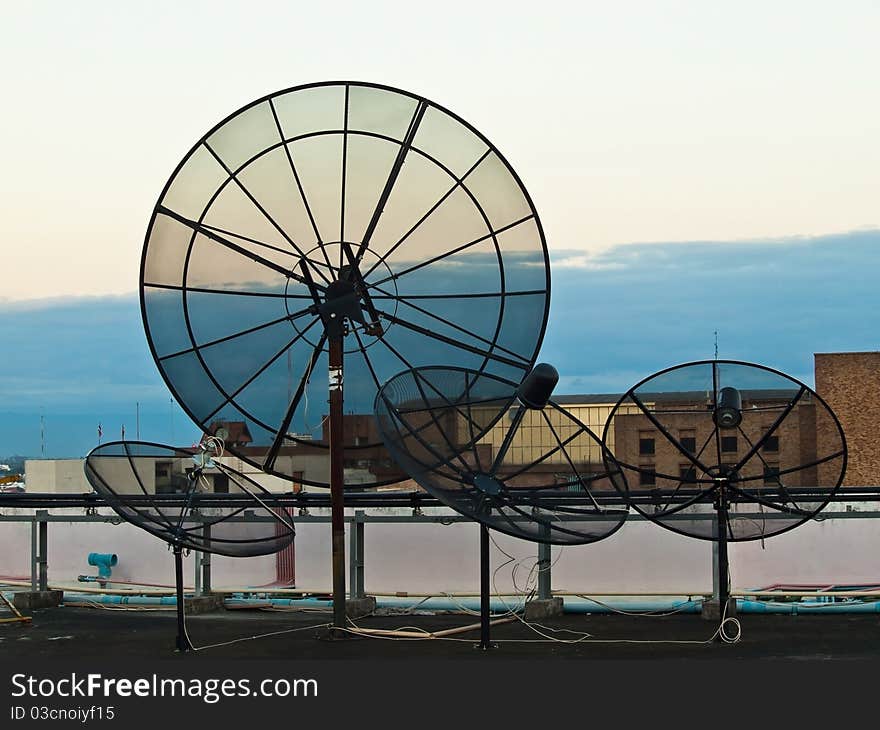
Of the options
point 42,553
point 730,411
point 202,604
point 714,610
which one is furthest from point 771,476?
point 42,553

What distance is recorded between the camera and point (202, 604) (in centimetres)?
1708

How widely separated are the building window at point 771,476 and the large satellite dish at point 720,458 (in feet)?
0.04

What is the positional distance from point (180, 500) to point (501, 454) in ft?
11.7

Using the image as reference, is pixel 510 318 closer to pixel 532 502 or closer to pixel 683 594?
pixel 532 502

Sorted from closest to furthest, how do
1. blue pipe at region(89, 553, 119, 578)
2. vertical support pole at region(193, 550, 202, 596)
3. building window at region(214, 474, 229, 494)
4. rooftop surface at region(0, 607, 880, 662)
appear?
rooftop surface at region(0, 607, 880, 662) < building window at region(214, 474, 229, 494) < vertical support pole at region(193, 550, 202, 596) < blue pipe at region(89, 553, 119, 578)

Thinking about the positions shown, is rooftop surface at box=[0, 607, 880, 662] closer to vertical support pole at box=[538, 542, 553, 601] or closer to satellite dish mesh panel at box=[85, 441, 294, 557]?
vertical support pole at box=[538, 542, 553, 601]

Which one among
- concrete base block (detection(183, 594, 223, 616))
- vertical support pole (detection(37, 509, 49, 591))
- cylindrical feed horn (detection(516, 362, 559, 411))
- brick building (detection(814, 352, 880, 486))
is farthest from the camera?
brick building (detection(814, 352, 880, 486))

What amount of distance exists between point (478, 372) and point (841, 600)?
5717mm

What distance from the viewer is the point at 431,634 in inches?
557

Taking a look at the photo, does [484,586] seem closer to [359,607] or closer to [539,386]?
[539,386]

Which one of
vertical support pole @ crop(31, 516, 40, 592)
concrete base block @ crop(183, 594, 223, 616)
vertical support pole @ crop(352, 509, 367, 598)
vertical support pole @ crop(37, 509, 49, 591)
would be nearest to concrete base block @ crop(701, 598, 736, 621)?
vertical support pole @ crop(352, 509, 367, 598)

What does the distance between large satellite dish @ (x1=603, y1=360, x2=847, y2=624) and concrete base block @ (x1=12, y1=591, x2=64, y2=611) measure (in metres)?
8.24

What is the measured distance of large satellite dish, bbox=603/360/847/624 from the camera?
14461 millimetres

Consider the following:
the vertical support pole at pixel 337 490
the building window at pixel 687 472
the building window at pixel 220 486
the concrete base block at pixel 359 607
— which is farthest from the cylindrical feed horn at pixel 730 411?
the building window at pixel 220 486
